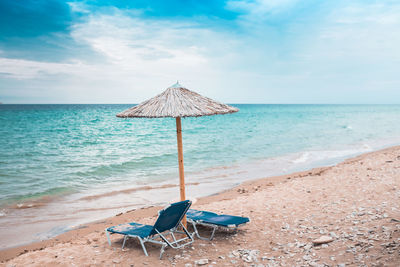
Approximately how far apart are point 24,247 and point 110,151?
43.1 feet

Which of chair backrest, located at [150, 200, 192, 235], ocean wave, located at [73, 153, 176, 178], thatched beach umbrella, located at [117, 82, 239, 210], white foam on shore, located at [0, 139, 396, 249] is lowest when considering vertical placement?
white foam on shore, located at [0, 139, 396, 249]

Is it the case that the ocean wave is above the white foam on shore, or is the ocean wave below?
above

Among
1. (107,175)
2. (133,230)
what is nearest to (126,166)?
(107,175)

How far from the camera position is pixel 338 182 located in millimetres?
8102

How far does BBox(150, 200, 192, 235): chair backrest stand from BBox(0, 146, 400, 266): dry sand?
0.43 meters

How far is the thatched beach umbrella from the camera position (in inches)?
174

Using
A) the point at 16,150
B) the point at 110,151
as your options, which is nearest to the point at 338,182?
the point at 110,151

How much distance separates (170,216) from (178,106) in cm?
170

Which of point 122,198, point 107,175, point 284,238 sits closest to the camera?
point 284,238

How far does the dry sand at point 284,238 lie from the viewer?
388 centimetres

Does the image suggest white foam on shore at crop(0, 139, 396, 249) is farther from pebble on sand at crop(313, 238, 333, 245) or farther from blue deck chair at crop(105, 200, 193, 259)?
pebble on sand at crop(313, 238, 333, 245)

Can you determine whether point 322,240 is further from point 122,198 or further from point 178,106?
point 122,198

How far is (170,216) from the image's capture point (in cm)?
436

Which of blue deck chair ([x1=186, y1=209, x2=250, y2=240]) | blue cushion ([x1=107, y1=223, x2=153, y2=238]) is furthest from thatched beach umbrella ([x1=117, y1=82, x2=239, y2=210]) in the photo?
blue cushion ([x1=107, y1=223, x2=153, y2=238])
